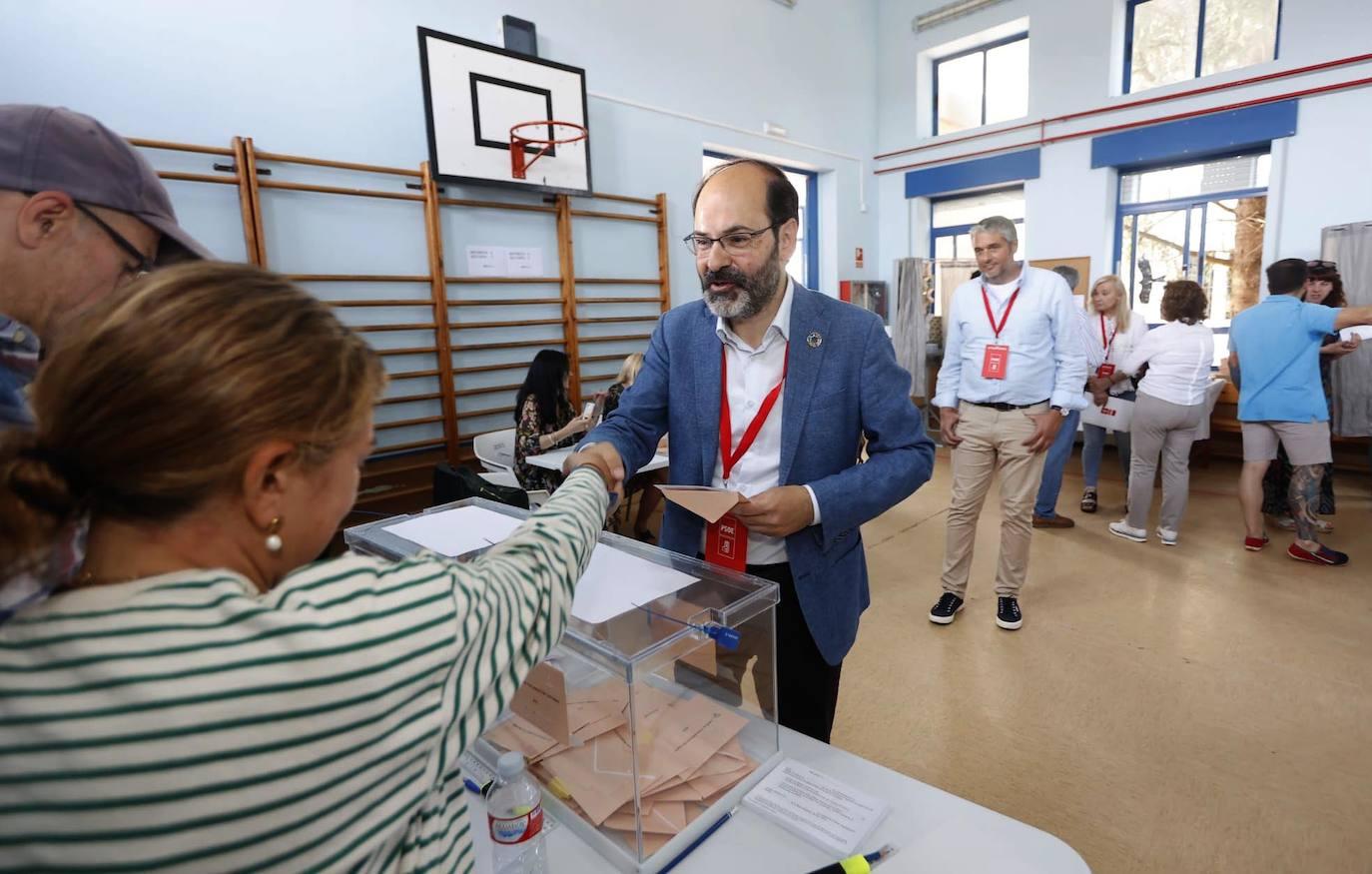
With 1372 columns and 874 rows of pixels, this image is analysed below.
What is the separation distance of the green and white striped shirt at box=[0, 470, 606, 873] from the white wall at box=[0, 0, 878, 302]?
407cm

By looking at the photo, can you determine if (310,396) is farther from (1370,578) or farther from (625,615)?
(1370,578)

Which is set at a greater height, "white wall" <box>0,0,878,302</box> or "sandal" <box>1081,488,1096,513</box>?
"white wall" <box>0,0,878,302</box>

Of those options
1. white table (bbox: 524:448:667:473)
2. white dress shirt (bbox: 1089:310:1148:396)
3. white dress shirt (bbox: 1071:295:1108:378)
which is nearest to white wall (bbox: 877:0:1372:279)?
white dress shirt (bbox: 1089:310:1148:396)

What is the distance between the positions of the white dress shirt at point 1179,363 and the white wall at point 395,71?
3689 mm

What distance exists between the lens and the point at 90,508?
0.50 metres

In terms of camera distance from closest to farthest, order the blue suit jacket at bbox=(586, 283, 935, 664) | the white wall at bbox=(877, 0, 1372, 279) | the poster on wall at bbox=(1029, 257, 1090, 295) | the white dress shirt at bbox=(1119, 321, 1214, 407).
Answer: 1. the blue suit jacket at bbox=(586, 283, 935, 664)
2. the white dress shirt at bbox=(1119, 321, 1214, 407)
3. the white wall at bbox=(877, 0, 1372, 279)
4. the poster on wall at bbox=(1029, 257, 1090, 295)

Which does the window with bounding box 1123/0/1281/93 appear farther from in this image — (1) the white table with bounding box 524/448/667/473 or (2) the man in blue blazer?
(2) the man in blue blazer

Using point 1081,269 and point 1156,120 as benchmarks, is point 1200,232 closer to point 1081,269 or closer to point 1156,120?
point 1081,269

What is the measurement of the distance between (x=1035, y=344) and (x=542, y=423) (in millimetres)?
2532

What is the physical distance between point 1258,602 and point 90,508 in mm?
4304

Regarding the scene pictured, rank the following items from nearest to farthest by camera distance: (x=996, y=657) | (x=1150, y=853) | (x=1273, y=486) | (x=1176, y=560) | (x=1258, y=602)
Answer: (x=1150, y=853) < (x=996, y=657) < (x=1258, y=602) < (x=1176, y=560) < (x=1273, y=486)

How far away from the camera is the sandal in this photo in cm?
477

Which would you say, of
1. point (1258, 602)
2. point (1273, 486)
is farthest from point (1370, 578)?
point (1273, 486)

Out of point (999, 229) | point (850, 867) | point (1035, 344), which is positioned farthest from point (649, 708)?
point (999, 229)
